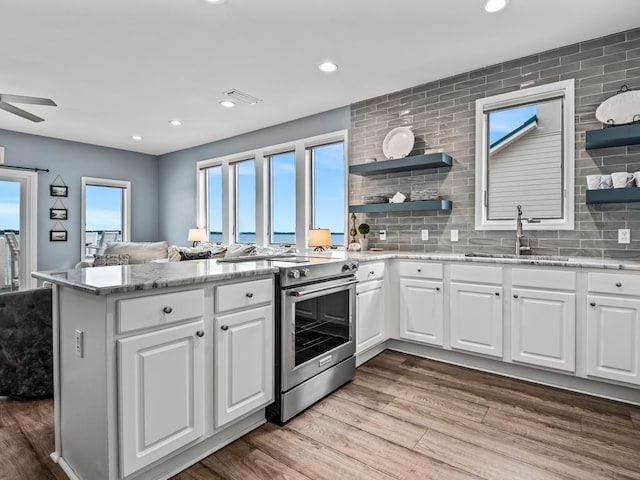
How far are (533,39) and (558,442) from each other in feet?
9.20

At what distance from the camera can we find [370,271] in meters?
3.13

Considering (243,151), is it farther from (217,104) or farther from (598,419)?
(598,419)

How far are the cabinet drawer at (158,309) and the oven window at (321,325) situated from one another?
703mm

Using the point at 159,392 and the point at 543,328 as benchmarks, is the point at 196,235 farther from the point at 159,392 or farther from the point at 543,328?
the point at 543,328

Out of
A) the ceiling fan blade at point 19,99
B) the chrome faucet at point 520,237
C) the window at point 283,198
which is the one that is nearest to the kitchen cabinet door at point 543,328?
the chrome faucet at point 520,237

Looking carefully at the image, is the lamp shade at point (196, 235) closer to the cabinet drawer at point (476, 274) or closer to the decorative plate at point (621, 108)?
the cabinet drawer at point (476, 274)

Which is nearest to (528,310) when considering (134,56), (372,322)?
(372,322)

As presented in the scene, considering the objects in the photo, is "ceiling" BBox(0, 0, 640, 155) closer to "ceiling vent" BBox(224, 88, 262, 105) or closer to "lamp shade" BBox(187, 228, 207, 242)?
"ceiling vent" BBox(224, 88, 262, 105)

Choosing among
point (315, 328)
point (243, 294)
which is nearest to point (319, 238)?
point (315, 328)

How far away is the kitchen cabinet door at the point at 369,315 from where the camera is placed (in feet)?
9.86

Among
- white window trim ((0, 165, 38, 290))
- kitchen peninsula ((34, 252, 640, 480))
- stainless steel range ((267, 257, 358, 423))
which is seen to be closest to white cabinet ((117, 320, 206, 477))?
kitchen peninsula ((34, 252, 640, 480))

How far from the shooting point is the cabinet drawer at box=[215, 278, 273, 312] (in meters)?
1.87

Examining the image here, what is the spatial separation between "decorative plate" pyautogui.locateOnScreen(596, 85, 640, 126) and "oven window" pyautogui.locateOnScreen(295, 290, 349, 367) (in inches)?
90.6

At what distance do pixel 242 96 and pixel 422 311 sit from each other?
2925mm
